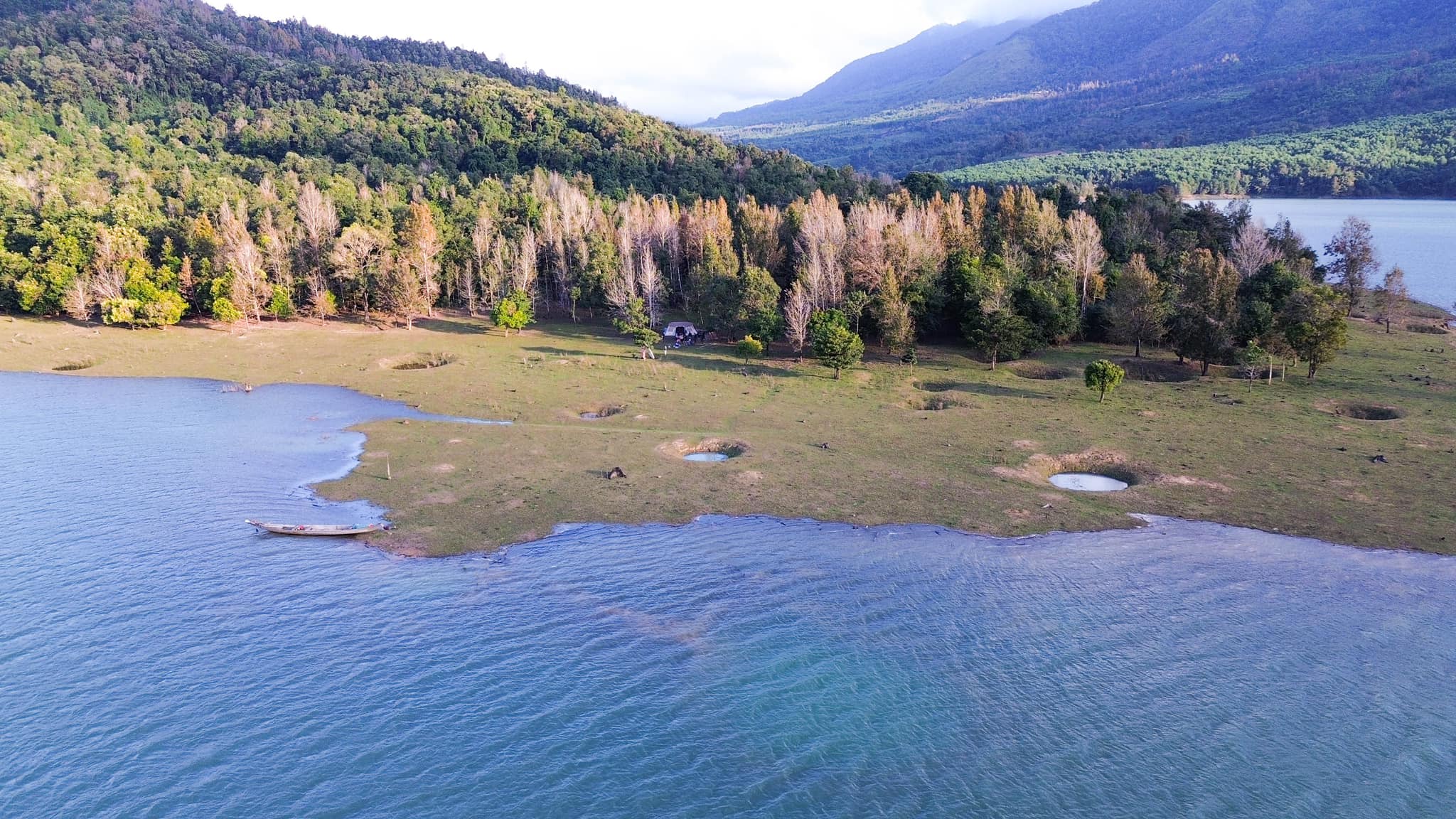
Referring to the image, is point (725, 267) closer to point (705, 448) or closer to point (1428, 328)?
point (705, 448)

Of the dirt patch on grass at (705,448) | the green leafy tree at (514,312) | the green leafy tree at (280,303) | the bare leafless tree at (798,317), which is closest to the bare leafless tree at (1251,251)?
the bare leafless tree at (798,317)

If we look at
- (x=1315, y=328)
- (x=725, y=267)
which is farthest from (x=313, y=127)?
(x=1315, y=328)

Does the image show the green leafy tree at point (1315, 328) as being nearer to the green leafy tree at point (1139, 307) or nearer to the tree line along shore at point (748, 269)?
the tree line along shore at point (748, 269)

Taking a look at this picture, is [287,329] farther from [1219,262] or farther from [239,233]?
[1219,262]

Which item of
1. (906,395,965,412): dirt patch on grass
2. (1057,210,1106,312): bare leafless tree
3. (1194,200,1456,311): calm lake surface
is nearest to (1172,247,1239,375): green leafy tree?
(1057,210,1106,312): bare leafless tree

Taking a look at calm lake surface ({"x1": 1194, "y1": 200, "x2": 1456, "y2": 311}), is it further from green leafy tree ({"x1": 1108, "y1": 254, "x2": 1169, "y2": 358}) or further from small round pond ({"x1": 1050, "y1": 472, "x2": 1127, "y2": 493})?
small round pond ({"x1": 1050, "y1": 472, "x2": 1127, "y2": 493})
